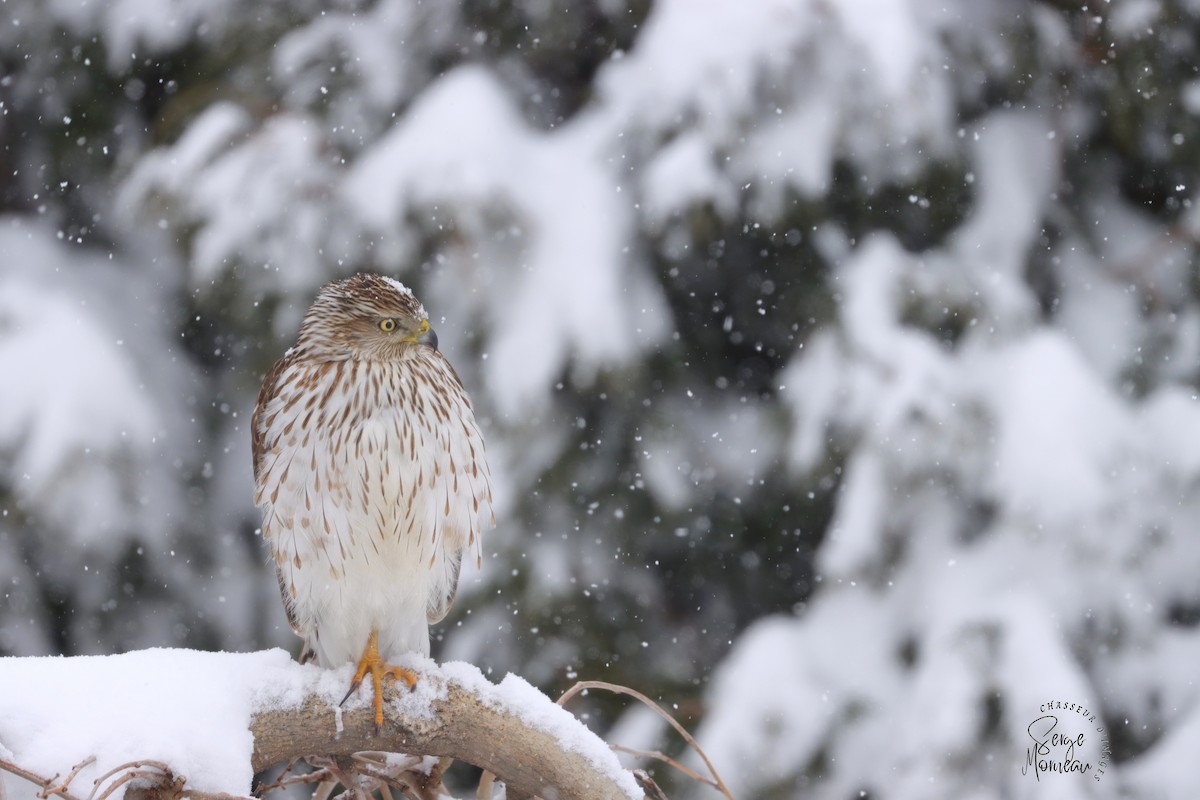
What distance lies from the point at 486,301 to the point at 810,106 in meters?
1.12

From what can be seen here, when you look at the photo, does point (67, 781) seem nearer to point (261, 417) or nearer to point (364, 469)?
point (364, 469)

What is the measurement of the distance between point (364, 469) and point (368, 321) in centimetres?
30

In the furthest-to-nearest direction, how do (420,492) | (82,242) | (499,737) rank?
(82,242) → (420,492) → (499,737)

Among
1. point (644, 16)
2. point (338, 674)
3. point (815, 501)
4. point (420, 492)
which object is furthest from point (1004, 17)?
point (338, 674)

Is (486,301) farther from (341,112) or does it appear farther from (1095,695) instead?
(1095,695)

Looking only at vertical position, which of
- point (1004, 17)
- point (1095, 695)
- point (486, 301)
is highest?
point (1004, 17)

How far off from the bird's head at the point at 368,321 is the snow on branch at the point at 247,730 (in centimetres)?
75

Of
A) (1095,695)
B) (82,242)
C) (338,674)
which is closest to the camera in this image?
(338,674)

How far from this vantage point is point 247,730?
1716 millimetres

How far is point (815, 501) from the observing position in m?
3.94

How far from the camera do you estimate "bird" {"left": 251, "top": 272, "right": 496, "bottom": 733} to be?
2.50 m

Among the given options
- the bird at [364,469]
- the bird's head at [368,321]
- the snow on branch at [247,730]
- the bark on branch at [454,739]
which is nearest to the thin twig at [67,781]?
the snow on branch at [247,730]

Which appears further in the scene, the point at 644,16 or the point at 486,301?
the point at 644,16

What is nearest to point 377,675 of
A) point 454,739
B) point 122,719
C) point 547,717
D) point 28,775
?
point 454,739
